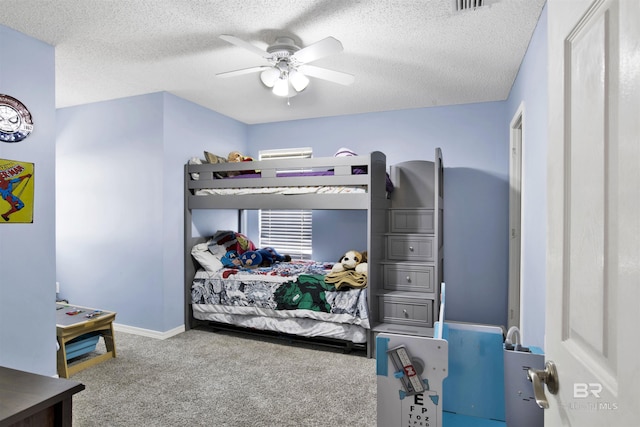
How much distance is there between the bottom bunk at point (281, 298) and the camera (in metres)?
3.28

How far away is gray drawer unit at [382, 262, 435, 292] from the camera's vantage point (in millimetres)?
3451

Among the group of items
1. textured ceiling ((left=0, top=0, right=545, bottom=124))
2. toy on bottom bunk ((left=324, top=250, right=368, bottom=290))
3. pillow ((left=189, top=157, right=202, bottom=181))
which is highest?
textured ceiling ((left=0, top=0, right=545, bottom=124))

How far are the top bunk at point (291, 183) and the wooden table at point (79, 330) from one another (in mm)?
1360

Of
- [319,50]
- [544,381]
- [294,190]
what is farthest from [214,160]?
[544,381]

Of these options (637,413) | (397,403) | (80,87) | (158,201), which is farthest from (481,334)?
(80,87)

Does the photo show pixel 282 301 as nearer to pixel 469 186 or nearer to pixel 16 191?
pixel 16 191

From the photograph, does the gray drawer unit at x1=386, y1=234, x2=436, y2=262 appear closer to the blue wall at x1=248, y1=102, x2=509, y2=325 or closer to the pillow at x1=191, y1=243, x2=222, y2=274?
the blue wall at x1=248, y1=102, x2=509, y2=325

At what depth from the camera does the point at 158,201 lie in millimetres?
3717

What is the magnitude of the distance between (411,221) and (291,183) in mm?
1300

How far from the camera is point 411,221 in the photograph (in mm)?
3885

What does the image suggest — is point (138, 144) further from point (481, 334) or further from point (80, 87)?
point (481, 334)

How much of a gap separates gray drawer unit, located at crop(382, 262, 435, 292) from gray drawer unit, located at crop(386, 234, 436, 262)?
0.21m

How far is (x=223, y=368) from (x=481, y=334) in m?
2.13

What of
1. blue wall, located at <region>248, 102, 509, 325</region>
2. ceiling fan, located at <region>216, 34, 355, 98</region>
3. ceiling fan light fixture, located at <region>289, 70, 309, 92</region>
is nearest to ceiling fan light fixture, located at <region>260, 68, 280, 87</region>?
ceiling fan, located at <region>216, 34, 355, 98</region>
